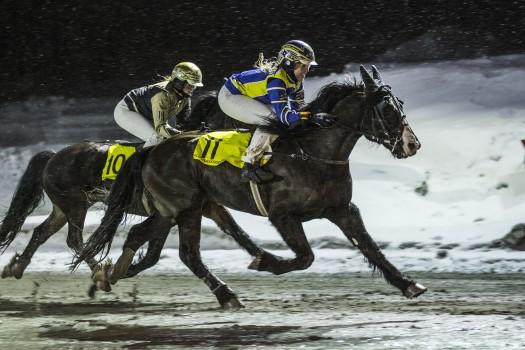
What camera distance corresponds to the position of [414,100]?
537 inches

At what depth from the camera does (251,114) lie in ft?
23.4

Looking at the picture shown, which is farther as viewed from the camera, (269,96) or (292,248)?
(269,96)

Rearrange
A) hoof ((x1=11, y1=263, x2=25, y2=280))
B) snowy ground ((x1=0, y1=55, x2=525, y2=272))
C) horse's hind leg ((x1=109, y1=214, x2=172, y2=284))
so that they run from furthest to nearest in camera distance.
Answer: snowy ground ((x1=0, y1=55, x2=525, y2=272)), hoof ((x1=11, y1=263, x2=25, y2=280)), horse's hind leg ((x1=109, y1=214, x2=172, y2=284))

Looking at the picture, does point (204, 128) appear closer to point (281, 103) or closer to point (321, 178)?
point (281, 103)

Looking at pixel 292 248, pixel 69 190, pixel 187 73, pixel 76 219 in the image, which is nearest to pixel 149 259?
pixel 76 219

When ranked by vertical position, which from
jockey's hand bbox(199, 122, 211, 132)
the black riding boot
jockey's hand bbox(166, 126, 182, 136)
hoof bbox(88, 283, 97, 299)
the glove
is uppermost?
the glove

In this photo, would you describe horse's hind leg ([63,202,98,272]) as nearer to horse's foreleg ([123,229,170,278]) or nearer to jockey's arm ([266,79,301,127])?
horse's foreleg ([123,229,170,278])

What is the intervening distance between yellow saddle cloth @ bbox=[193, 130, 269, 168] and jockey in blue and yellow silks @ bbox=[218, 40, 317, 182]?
0.13 m

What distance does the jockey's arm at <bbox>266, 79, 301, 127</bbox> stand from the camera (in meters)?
6.66

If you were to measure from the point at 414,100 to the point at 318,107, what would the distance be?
22.7 feet

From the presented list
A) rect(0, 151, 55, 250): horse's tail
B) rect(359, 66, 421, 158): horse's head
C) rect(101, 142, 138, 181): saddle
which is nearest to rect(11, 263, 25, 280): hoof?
rect(0, 151, 55, 250): horse's tail

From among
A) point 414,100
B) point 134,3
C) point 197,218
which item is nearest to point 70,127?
point 134,3

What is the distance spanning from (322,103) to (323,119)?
0.24 m

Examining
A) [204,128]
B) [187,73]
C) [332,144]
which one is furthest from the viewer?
[204,128]
